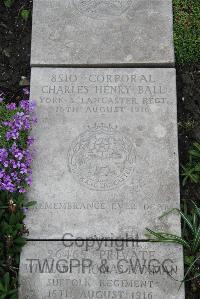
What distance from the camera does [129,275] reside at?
3.83 m

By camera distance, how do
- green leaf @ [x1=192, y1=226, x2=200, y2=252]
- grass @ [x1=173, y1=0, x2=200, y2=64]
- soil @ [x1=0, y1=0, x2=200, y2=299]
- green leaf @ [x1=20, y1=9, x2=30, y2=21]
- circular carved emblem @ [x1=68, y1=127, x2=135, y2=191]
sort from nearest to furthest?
green leaf @ [x1=192, y1=226, x2=200, y2=252] → circular carved emblem @ [x1=68, y1=127, x2=135, y2=191] → soil @ [x1=0, y1=0, x2=200, y2=299] → grass @ [x1=173, y1=0, x2=200, y2=64] → green leaf @ [x1=20, y1=9, x2=30, y2=21]

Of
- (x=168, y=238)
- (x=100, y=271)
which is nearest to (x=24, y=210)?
(x=100, y=271)

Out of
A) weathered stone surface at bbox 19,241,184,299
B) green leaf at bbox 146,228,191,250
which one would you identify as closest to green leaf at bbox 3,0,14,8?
weathered stone surface at bbox 19,241,184,299

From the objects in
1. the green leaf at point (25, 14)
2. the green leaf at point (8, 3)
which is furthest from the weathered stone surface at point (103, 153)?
the green leaf at point (8, 3)

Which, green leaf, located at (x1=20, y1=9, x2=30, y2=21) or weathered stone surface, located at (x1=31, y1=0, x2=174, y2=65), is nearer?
weathered stone surface, located at (x1=31, y1=0, x2=174, y2=65)

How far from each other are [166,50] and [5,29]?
1.51 m

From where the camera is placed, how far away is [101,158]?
163 inches

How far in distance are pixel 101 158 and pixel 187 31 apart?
147 centimetres

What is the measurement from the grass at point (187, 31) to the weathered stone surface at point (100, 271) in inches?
67.7

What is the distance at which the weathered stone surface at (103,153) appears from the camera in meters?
3.98

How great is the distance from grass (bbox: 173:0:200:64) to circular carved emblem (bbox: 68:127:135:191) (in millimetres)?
1009

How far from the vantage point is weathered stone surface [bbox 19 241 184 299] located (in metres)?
3.79

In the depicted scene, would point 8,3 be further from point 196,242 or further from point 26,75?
point 196,242

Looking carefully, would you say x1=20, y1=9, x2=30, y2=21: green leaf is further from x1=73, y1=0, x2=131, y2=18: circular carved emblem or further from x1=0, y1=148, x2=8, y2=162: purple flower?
x1=0, y1=148, x2=8, y2=162: purple flower
